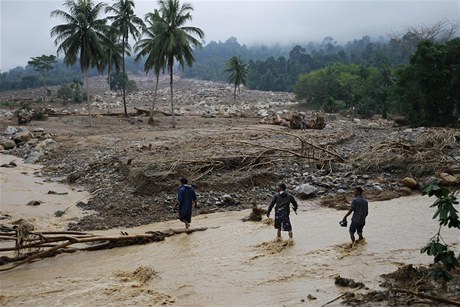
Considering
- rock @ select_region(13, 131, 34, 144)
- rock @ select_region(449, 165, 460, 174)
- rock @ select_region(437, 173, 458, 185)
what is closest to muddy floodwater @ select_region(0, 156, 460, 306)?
rock @ select_region(437, 173, 458, 185)

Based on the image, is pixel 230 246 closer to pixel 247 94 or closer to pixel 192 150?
pixel 192 150

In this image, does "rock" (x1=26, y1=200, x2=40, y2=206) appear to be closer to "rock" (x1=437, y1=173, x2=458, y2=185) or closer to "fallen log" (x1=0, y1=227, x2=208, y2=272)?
"fallen log" (x1=0, y1=227, x2=208, y2=272)

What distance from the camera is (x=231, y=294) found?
6.47 metres

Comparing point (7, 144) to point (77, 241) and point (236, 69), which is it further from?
point (236, 69)

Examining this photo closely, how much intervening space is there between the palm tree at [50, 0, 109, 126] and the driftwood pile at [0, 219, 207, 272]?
20483 mm

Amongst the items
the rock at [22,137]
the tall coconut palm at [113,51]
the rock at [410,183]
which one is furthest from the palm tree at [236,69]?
the rock at [410,183]

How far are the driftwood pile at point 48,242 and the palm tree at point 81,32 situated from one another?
2048 cm

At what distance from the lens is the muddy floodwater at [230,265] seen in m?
6.39

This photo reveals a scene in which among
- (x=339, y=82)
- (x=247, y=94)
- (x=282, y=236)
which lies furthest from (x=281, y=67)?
(x=282, y=236)

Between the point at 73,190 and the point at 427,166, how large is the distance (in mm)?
11922

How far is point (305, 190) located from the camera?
12820 millimetres

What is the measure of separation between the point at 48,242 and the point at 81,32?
2181cm

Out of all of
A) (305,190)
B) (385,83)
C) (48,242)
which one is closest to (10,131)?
(48,242)

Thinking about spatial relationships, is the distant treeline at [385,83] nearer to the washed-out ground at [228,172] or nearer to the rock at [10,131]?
the rock at [10,131]
